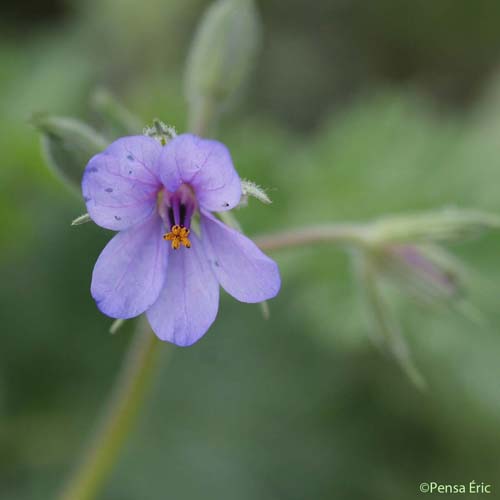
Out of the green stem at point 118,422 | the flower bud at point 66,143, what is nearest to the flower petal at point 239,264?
the flower bud at point 66,143

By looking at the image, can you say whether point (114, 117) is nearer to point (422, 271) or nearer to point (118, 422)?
point (118, 422)

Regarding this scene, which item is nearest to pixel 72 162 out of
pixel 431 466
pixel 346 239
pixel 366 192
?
pixel 346 239

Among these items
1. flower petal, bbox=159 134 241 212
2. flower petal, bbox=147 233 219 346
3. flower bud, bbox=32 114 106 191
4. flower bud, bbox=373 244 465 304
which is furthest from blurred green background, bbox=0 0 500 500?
flower petal, bbox=159 134 241 212

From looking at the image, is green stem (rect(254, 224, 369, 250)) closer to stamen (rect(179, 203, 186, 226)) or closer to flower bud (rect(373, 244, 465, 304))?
flower bud (rect(373, 244, 465, 304))

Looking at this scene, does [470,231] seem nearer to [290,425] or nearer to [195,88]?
[195,88]

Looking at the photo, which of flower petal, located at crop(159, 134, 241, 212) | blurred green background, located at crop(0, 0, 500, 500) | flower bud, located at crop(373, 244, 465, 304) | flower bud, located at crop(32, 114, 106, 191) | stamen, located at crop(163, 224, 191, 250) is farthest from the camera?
blurred green background, located at crop(0, 0, 500, 500)

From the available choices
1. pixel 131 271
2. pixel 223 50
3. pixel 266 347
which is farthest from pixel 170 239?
pixel 266 347

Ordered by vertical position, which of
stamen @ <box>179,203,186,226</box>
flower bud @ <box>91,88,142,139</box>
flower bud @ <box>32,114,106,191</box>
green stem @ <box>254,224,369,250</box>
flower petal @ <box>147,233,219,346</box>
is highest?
flower bud @ <box>91,88,142,139</box>

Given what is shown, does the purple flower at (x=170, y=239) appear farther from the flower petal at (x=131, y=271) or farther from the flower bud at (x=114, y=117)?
the flower bud at (x=114, y=117)
